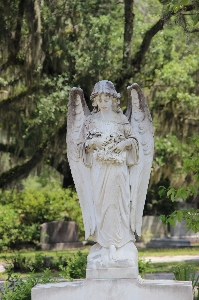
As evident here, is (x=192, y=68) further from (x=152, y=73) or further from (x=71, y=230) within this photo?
(x=71, y=230)

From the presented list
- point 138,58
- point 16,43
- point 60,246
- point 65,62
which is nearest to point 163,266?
point 138,58

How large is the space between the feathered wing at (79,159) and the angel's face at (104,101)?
27 centimetres

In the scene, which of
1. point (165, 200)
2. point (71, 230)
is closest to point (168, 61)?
point (71, 230)

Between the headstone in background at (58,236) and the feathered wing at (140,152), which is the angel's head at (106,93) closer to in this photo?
the feathered wing at (140,152)

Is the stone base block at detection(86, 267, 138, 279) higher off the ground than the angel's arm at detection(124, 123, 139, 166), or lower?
lower

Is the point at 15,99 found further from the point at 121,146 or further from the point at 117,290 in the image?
the point at 117,290

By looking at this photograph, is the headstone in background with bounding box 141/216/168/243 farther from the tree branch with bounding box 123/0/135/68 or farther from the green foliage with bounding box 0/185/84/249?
the tree branch with bounding box 123/0/135/68

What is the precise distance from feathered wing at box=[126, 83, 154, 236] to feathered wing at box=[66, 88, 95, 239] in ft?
1.67

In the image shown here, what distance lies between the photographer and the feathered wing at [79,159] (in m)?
9.16

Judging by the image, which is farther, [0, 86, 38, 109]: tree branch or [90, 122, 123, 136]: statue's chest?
[0, 86, 38, 109]: tree branch

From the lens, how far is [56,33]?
1947cm

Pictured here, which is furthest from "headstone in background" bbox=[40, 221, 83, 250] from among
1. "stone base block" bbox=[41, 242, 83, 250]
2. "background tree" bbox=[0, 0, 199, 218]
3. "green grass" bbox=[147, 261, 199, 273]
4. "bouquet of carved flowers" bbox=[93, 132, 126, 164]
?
"bouquet of carved flowers" bbox=[93, 132, 126, 164]

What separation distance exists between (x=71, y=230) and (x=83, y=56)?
722cm

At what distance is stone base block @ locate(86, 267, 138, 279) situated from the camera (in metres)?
8.69
